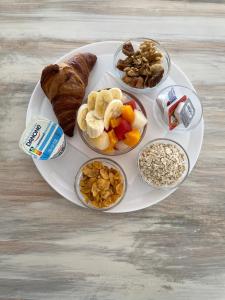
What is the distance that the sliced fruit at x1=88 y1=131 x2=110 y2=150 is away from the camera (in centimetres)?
130

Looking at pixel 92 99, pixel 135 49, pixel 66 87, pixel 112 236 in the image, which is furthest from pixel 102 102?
pixel 112 236

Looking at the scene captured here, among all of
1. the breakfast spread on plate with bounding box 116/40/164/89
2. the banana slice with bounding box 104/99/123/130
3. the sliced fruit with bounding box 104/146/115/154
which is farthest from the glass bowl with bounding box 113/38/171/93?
the sliced fruit with bounding box 104/146/115/154

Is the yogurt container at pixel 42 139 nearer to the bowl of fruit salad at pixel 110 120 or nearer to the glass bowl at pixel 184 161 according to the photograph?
the bowl of fruit salad at pixel 110 120

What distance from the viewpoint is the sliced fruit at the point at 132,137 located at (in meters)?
1.32

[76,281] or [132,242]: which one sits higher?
[132,242]

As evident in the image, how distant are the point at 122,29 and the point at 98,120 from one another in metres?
0.46

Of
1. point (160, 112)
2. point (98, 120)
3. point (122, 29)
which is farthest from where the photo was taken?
point (122, 29)

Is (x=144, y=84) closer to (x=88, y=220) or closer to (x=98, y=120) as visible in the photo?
(x=98, y=120)

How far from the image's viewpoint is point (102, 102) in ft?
4.27

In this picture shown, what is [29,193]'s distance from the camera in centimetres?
146

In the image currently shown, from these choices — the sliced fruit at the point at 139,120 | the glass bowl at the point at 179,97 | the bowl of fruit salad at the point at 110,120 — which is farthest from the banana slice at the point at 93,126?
A: the glass bowl at the point at 179,97

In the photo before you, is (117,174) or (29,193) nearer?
(117,174)

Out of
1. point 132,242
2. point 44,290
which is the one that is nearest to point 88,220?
point 132,242

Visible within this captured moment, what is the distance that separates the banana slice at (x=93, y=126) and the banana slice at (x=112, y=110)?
21 millimetres
